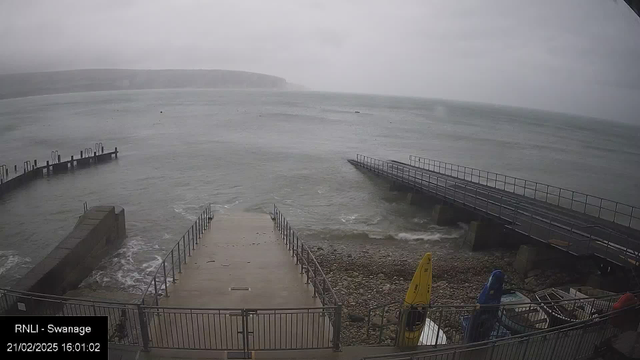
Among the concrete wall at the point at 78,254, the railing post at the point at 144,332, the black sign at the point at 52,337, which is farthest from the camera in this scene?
the concrete wall at the point at 78,254

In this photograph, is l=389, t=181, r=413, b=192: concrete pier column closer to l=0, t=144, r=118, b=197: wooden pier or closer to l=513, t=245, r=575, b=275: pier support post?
l=513, t=245, r=575, b=275: pier support post

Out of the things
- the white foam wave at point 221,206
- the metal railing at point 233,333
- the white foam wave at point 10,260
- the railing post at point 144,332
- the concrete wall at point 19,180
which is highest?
the railing post at point 144,332

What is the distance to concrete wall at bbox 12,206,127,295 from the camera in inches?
518

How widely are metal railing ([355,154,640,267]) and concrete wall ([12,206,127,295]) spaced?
18.4 m

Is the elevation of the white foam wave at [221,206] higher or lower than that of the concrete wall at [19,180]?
lower

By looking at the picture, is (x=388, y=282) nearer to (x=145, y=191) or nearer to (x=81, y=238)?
(x=81, y=238)

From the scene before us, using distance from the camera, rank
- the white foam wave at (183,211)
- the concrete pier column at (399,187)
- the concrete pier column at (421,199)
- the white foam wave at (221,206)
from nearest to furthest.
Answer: the white foam wave at (183,211) → the concrete pier column at (421,199) → the white foam wave at (221,206) → the concrete pier column at (399,187)

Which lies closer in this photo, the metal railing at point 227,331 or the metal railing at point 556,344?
the metal railing at point 556,344

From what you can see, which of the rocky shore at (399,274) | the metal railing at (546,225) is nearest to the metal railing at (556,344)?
the rocky shore at (399,274)

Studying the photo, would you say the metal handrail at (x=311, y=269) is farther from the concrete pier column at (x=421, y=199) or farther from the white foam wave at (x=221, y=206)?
the concrete pier column at (x=421, y=199)

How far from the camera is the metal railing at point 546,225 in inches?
581

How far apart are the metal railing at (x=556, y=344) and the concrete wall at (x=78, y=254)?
12.7m

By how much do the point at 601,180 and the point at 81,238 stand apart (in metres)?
50.1

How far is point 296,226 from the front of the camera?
24297mm
